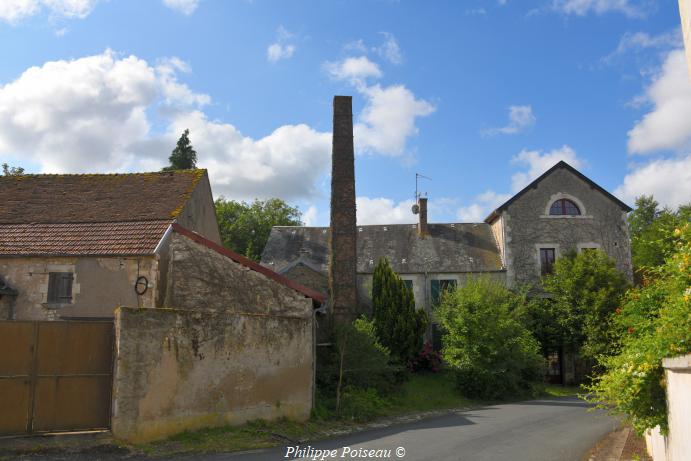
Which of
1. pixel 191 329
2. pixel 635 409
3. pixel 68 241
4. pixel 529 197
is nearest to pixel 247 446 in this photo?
pixel 191 329

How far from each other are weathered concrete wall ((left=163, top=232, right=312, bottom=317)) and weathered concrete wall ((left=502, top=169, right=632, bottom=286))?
16.4 meters

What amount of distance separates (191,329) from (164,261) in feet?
13.0

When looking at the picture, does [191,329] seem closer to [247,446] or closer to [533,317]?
[247,446]

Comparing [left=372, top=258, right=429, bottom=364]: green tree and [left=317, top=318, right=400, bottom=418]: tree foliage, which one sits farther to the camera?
[left=372, top=258, right=429, bottom=364]: green tree

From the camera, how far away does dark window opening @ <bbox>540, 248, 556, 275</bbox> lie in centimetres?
2774

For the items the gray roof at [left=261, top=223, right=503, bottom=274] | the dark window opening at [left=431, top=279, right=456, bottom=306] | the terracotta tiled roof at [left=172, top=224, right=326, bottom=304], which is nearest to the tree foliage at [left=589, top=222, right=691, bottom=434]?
the terracotta tiled roof at [left=172, top=224, right=326, bottom=304]

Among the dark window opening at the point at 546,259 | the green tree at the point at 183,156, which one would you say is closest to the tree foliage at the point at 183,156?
the green tree at the point at 183,156

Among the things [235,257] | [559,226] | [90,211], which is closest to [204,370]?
[235,257]

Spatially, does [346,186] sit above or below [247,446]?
above

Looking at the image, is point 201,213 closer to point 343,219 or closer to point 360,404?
point 343,219

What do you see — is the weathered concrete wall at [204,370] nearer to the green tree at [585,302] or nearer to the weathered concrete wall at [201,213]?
the weathered concrete wall at [201,213]

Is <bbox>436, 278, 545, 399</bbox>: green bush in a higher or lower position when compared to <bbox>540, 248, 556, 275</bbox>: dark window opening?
lower

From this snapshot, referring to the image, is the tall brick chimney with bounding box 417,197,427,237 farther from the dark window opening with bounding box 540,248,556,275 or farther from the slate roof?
the slate roof

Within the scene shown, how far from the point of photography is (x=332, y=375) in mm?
15555
